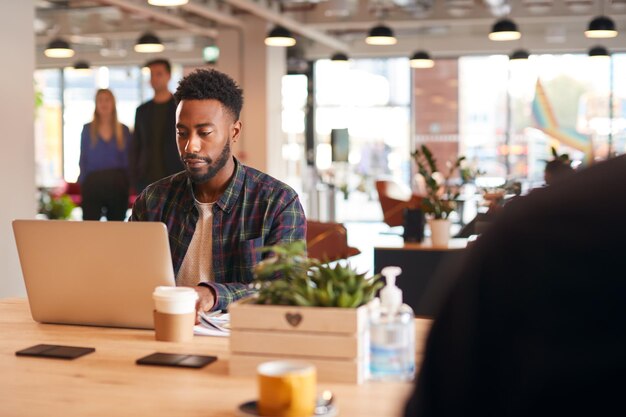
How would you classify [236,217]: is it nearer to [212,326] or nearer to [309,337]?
[212,326]

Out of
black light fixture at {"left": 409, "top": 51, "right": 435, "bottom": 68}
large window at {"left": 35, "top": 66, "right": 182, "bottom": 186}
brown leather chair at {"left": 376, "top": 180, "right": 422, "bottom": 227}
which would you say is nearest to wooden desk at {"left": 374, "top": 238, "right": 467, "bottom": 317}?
brown leather chair at {"left": 376, "top": 180, "right": 422, "bottom": 227}

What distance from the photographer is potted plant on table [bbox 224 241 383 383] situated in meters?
1.77

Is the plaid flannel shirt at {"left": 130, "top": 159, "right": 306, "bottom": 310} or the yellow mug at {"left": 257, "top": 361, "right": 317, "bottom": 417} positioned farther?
the plaid flannel shirt at {"left": 130, "top": 159, "right": 306, "bottom": 310}

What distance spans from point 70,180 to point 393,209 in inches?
331

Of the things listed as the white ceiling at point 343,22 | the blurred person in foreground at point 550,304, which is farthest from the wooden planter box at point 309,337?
the white ceiling at point 343,22

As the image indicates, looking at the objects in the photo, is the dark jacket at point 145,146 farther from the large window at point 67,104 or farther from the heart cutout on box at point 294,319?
the large window at point 67,104

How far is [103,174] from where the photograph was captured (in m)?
8.16

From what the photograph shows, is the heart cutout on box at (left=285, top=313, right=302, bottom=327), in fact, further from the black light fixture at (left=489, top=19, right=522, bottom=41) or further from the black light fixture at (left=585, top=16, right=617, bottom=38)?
the black light fixture at (left=585, top=16, right=617, bottom=38)

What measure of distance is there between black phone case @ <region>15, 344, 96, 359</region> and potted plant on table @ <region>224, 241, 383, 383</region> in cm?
44

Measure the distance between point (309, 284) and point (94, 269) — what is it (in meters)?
0.76

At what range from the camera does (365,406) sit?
1637 millimetres

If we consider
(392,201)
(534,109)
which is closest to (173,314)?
(392,201)

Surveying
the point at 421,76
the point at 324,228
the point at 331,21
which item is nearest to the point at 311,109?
the point at 421,76

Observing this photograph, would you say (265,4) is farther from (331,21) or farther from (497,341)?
(497,341)
